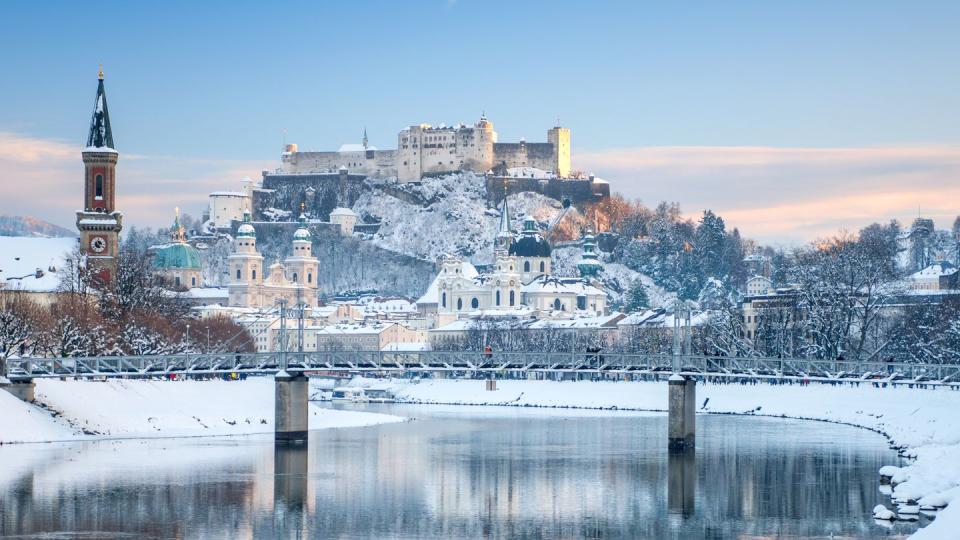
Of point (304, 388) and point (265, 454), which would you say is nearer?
point (265, 454)

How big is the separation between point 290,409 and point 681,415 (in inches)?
669

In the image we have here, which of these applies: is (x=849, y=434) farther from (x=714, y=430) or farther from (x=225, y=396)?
(x=225, y=396)

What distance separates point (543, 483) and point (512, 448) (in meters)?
17.8

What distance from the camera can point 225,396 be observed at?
97.4m

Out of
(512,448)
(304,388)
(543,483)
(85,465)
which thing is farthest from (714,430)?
(85,465)

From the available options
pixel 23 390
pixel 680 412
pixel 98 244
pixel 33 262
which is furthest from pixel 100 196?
pixel 680 412

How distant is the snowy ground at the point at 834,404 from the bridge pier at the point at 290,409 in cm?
2541

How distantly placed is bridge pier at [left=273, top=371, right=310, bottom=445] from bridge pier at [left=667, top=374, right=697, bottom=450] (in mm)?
15813

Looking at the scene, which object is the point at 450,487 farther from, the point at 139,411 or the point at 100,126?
the point at 100,126

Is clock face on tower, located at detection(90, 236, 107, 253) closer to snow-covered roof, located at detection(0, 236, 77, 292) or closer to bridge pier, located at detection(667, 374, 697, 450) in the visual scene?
snow-covered roof, located at detection(0, 236, 77, 292)

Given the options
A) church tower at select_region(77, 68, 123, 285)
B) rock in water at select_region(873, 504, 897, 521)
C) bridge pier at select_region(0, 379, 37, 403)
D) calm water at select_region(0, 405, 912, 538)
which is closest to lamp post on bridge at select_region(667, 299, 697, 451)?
calm water at select_region(0, 405, 912, 538)

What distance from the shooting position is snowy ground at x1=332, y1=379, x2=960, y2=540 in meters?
53.9

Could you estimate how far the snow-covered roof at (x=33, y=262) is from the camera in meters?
130

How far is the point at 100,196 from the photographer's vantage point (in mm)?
128750
